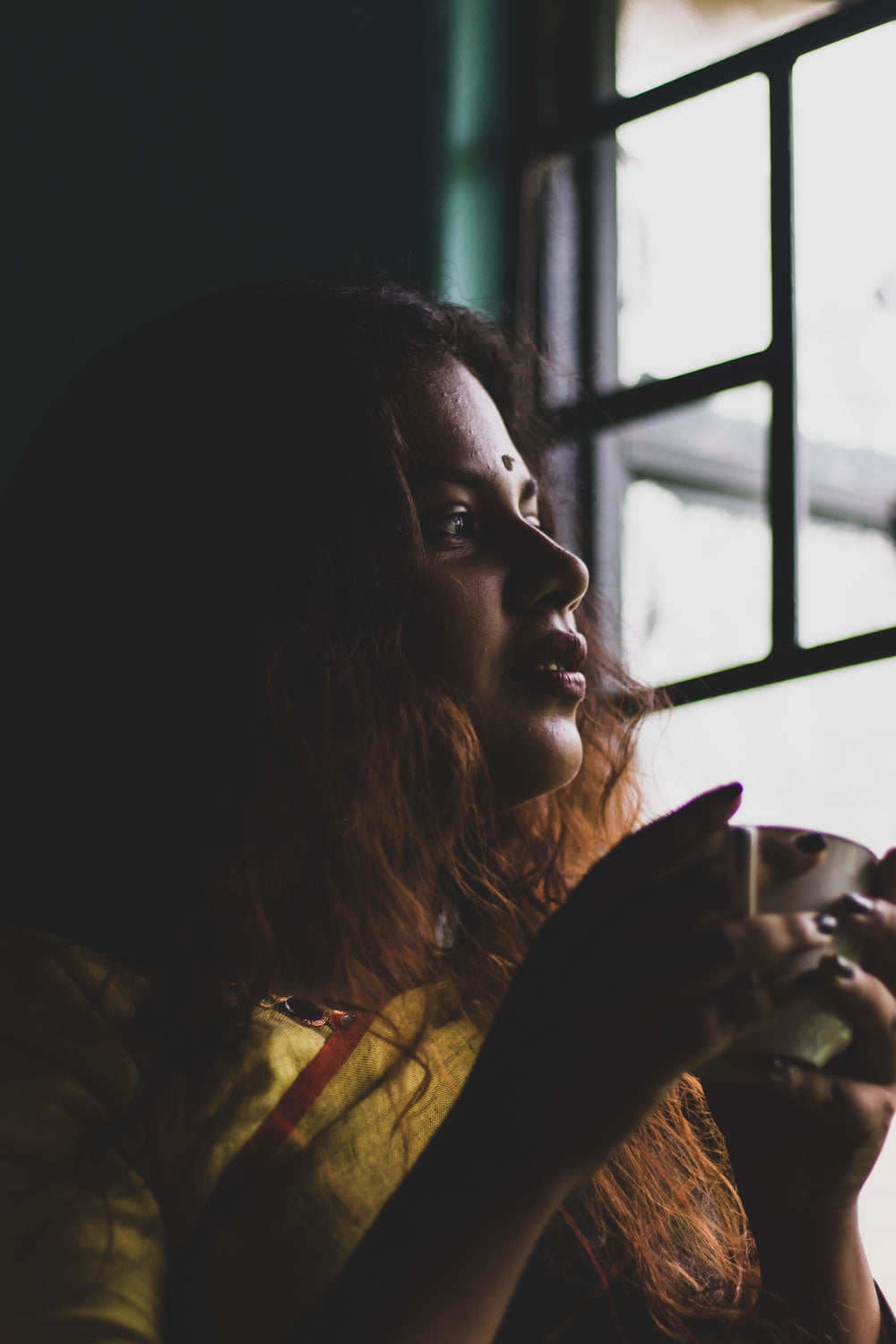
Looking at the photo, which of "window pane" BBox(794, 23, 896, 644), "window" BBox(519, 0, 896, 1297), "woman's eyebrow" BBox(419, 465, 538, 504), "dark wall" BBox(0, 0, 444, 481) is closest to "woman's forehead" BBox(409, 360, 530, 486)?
"woman's eyebrow" BBox(419, 465, 538, 504)

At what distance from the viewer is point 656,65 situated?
1.73 m

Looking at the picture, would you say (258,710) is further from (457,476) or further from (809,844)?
(809,844)

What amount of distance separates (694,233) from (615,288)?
15cm

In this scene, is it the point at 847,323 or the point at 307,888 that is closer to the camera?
the point at 307,888

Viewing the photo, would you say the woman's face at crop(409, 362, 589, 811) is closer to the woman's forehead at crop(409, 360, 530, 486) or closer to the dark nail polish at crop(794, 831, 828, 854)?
the woman's forehead at crop(409, 360, 530, 486)

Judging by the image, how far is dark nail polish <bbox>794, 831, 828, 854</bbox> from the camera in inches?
24.9

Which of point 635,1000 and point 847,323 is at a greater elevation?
point 847,323

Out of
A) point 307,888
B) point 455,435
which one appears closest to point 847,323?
point 455,435

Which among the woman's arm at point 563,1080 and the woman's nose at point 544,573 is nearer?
the woman's arm at point 563,1080

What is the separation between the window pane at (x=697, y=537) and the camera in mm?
1557

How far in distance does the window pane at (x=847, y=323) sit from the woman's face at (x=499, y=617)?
1.93ft

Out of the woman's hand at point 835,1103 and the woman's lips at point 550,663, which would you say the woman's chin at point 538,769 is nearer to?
the woman's lips at point 550,663

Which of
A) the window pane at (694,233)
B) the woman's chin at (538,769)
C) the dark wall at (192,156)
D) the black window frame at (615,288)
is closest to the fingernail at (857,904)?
the woman's chin at (538,769)

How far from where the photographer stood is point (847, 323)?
4.92 feet
